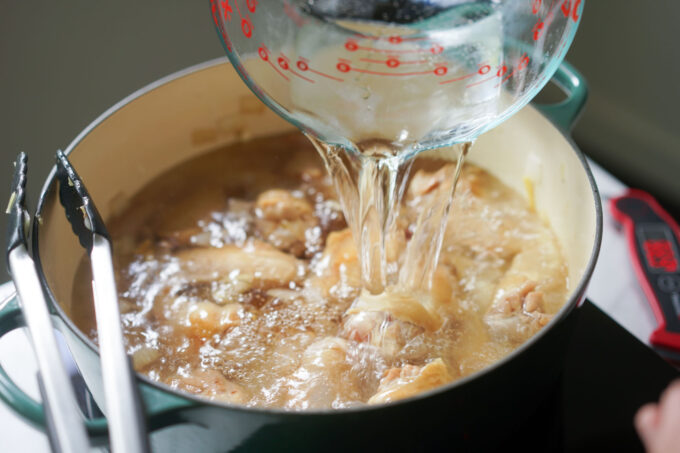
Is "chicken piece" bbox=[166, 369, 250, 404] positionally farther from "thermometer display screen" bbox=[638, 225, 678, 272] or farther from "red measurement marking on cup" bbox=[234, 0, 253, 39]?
"thermometer display screen" bbox=[638, 225, 678, 272]

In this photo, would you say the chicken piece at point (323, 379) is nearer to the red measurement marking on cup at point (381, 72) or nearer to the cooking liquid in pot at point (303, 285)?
the cooking liquid in pot at point (303, 285)

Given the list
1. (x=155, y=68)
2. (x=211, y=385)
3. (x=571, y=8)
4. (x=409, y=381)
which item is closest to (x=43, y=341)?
(x=211, y=385)

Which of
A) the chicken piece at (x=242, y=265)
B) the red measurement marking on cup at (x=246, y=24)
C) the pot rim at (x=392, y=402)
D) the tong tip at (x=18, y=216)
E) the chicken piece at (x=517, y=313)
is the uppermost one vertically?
the red measurement marking on cup at (x=246, y=24)

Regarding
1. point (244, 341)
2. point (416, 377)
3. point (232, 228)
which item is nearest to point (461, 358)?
point (416, 377)

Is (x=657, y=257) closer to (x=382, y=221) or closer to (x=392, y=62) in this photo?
(x=382, y=221)

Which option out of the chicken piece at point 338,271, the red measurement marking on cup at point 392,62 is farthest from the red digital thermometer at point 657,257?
the red measurement marking on cup at point 392,62

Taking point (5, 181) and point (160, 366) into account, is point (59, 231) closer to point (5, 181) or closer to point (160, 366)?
point (160, 366)
